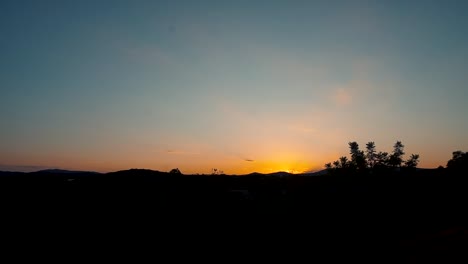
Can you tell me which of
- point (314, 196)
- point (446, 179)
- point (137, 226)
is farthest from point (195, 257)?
point (446, 179)

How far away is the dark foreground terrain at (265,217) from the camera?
2059cm

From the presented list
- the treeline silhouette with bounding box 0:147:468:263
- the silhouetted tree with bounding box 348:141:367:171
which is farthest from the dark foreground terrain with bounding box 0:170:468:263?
the silhouetted tree with bounding box 348:141:367:171

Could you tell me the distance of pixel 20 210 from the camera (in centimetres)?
2725

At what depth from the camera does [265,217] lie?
30.4 m

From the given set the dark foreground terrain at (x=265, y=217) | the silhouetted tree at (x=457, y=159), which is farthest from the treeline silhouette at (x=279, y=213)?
the silhouetted tree at (x=457, y=159)

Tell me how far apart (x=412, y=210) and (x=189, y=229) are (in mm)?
24925

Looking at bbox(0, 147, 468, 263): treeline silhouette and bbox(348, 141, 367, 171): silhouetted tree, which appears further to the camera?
bbox(348, 141, 367, 171): silhouetted tree

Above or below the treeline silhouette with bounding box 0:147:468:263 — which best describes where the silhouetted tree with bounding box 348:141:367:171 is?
above

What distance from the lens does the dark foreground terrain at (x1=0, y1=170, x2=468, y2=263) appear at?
20.6 metres

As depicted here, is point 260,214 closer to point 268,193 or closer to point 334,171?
point 268,193

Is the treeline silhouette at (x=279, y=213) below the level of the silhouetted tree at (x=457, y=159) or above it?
below

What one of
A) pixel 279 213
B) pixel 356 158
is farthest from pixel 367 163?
pixel 279 213

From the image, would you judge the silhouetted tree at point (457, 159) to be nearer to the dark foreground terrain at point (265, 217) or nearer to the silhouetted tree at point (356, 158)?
the silhouetted tree at point (356, 158)

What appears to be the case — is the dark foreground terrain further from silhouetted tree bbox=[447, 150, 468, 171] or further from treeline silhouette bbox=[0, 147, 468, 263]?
silhouetted tree bbox=[447, 150, 468, 171]
